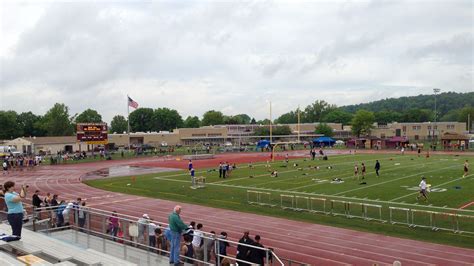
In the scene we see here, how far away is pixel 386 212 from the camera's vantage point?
22.8 metres

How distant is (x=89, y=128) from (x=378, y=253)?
2280 inches

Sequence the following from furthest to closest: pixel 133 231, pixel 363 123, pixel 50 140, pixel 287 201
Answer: pixel 363 123
pixel 50 140
pixel 287 201
pixel 133 231

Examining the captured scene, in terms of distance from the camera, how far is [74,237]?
41.9ft

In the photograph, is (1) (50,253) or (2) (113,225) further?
(2) (113,225)

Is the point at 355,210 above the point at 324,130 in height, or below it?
below

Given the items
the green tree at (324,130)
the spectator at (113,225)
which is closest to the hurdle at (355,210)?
the spectator at (113,225)

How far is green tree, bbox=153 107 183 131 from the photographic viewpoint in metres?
159

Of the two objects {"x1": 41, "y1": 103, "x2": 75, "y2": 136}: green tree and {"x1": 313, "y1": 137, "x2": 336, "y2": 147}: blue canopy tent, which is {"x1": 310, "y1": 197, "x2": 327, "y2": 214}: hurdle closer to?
{"x1": 313, "y1": 137, "x2": 336, "y2": 147}: blue canopy tent

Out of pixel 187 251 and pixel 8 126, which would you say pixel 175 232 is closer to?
pixel 187 251

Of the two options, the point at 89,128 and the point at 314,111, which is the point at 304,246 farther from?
the point at 314,111

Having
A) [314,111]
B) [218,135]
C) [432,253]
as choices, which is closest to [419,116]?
[314,111]

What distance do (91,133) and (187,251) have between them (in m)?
61.2

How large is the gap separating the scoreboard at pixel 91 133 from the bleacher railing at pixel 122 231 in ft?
180

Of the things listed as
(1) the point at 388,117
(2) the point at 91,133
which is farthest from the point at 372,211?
(1) the point at 388,117
